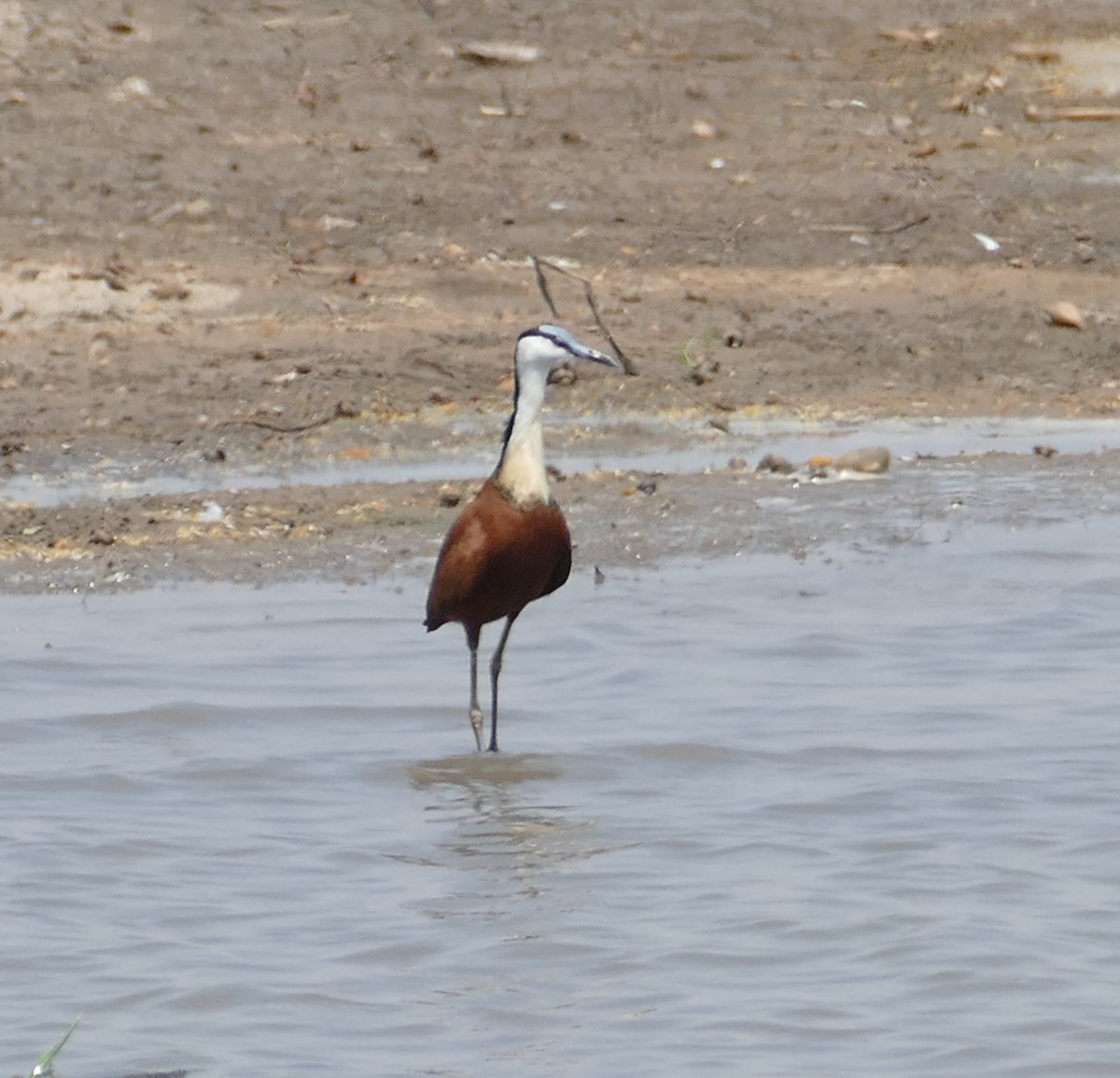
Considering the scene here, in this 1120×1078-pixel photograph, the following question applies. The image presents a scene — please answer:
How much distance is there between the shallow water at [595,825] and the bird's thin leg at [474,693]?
0.12 meters

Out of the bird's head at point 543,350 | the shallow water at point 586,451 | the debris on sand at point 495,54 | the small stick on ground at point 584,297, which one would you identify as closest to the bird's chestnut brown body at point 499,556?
the bird's head at point 543,350

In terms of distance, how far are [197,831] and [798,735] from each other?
6.04ft

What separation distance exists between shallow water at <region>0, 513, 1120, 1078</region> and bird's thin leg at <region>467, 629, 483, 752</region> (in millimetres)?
122

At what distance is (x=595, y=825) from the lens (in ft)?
22.2

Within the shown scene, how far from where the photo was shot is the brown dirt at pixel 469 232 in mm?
10547

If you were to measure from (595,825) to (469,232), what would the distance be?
6.45 meters

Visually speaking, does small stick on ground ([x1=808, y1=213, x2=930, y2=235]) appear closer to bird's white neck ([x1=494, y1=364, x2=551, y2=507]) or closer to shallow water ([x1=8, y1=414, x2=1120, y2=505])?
shallow water ([x1=8, y1=414, x2=1120, y2=505])

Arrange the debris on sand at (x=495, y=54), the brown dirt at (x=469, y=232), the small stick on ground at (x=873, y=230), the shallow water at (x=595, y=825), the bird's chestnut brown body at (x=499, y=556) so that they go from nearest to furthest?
1. the shallow water at (x=595, y=825)
2. the bird's chestnut brown body at (x=499, y=556)
3. the brown dirt at (x=469, y=232)
4. the small stick on ground at (x=873, y=230)
5. the debris on sand at (x=495, y=54)

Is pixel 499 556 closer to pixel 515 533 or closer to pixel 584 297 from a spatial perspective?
pixel 515 533

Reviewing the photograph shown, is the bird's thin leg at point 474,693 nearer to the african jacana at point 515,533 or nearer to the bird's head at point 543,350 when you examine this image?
the african jacana at point 515,533

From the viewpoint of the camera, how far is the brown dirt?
34.6ft

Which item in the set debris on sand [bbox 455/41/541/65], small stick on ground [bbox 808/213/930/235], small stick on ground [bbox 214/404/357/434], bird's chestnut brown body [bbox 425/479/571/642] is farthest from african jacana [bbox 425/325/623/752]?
debris on sand [bbox 455/41/541/65]

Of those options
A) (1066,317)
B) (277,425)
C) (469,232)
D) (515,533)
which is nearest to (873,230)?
(1066,317)

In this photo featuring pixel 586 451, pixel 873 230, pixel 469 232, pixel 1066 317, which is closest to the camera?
pixel 586 451
